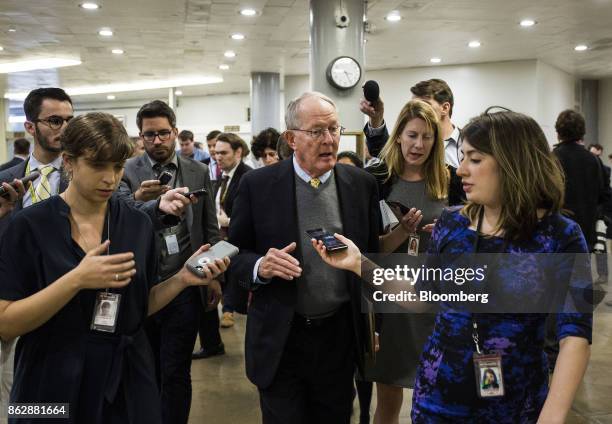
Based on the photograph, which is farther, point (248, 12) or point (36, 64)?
point (36, 64)

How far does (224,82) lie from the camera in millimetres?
17641

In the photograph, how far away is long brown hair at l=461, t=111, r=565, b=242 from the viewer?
164 centimetres

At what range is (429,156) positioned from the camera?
2.86 m

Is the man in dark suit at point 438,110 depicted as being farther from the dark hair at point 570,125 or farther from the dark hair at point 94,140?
the dark hair at point 570,125

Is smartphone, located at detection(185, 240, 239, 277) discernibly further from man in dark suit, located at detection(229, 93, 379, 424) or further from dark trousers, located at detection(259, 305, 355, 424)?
dark trousers, located at detection(259, 305, 355, 424)

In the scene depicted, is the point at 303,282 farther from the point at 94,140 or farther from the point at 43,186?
the point at 43,186

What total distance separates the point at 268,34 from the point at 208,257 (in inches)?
390

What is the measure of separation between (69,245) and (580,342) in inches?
58.4

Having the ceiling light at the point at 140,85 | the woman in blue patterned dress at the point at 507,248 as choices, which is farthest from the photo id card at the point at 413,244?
the ceiling light at the point at 140,85

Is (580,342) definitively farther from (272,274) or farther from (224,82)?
(224,82)

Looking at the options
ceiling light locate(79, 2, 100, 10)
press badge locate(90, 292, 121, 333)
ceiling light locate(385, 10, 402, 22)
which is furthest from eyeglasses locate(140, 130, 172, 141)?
ceiling light locate(385, 10, 402, 22)

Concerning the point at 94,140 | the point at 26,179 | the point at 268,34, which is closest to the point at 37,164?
the point at 26,179

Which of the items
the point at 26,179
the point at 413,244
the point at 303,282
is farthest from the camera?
the point at 413,244

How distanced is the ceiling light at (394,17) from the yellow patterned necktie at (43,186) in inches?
304
